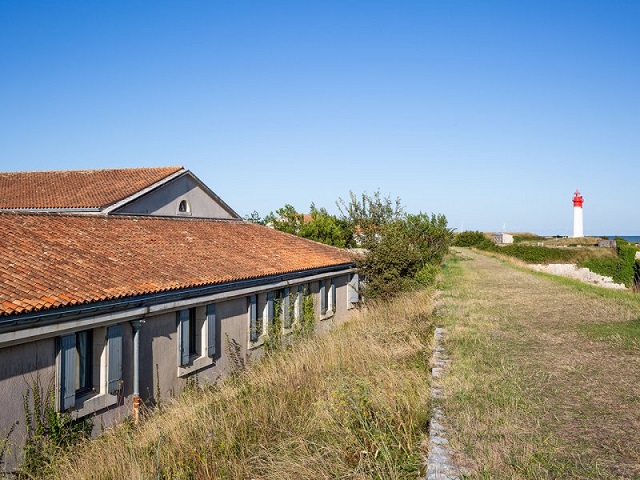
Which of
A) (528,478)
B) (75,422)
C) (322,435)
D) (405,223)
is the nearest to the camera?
(528,478)

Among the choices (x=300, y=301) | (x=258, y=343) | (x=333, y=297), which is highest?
(x=300, y=301)

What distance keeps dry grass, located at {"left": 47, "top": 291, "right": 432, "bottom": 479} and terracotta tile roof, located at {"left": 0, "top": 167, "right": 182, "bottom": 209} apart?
454 inches

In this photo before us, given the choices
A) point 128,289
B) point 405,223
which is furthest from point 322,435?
point 405,223

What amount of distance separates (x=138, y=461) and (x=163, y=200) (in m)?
14.7

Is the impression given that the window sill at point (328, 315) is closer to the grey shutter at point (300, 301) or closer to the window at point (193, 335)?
the grey shutter at point (300, 301)

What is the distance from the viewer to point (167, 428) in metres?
6.49

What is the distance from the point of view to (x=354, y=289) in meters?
21.9

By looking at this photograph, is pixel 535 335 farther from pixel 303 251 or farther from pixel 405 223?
pixel 405 223

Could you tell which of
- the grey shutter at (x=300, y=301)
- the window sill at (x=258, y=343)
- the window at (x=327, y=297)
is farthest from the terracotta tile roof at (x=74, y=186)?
the window at (x=327, y=297)

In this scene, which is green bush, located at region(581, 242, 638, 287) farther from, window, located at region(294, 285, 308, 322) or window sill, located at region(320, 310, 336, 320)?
window, located at region(294, 285, 308, 322)

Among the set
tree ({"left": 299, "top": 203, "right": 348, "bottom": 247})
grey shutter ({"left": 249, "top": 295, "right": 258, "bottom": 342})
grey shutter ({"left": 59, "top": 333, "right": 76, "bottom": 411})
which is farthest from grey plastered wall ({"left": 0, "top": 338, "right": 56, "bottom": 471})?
tree ({"left": 299, "top": 203, "right": 348, "bottom": 247})

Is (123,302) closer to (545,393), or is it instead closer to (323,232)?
(545,393)

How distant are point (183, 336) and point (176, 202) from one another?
985 centimetres

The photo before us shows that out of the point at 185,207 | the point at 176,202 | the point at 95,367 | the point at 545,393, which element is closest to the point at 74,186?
the point at 176,202
